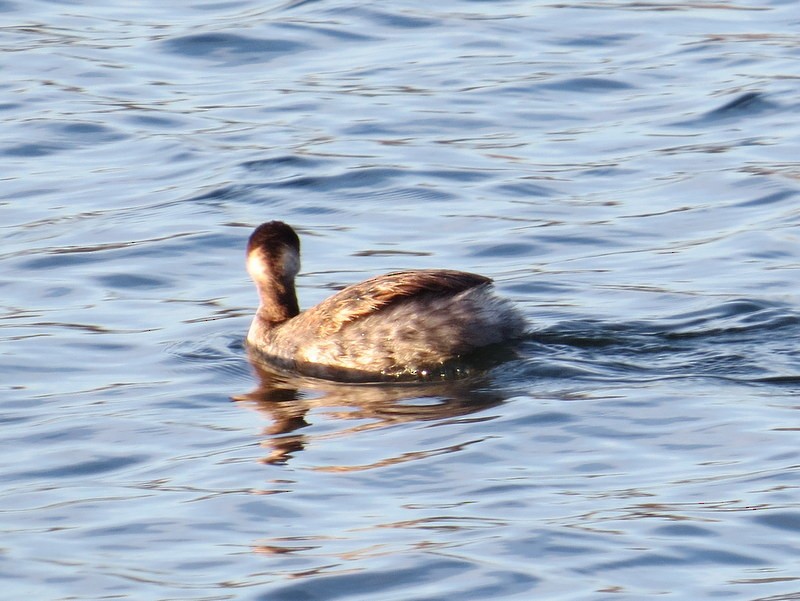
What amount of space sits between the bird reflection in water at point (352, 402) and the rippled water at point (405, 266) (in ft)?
0.11

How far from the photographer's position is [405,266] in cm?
1285

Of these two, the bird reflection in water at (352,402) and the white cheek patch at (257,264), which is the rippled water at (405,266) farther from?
the white cheek patch at (257,264)

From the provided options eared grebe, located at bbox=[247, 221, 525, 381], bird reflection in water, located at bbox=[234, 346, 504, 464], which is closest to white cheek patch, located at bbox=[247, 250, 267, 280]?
eared grebe, located at bbox=[247, 221, 525, 381]

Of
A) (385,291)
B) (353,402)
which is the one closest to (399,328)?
(385,291)

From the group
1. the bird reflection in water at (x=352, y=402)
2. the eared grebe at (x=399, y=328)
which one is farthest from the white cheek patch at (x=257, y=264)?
the bird reflection in water at (x=352, y=402)

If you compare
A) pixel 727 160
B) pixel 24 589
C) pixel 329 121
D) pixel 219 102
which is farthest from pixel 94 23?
pixel 24 589

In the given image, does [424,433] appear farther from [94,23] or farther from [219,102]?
[94,23]

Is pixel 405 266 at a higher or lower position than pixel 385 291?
lower

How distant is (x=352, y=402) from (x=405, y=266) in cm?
297

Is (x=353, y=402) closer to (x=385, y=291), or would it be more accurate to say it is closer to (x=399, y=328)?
(x=399, y=328)

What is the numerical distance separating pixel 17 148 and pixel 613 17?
26.7 ft

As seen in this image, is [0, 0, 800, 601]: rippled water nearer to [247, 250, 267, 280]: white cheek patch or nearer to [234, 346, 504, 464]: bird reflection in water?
[234, 346, 504, 464]: bird reflection in water

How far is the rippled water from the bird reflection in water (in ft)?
0.11

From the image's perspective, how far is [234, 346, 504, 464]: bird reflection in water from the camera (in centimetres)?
934
